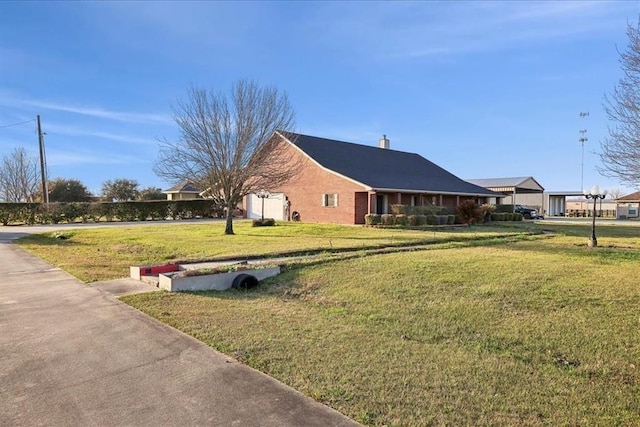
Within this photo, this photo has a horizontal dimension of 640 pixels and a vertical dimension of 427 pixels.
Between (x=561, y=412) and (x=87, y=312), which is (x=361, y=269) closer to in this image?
(x=87, y=312)

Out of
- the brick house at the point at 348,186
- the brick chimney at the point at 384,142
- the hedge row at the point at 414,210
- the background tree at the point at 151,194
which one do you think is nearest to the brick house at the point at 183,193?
the background tree at the point at 151,194

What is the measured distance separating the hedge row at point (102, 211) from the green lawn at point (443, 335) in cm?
2918

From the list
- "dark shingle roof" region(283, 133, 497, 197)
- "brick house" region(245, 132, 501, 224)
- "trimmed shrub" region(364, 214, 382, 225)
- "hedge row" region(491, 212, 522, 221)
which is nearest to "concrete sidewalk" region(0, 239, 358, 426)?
"trimmed shrub" region(364, 214, 382, 225)

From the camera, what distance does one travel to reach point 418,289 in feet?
26.1

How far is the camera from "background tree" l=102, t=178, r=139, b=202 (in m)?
51.4

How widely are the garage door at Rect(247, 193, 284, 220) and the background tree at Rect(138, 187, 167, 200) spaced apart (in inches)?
789

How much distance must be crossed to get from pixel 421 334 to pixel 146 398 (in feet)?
10.9

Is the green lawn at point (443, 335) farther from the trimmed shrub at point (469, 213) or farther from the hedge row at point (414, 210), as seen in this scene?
the trimmed shrub at point (469, 213)

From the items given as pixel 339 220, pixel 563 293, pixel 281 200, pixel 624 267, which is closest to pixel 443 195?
pixel 339 220

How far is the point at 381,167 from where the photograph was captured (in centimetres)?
3325

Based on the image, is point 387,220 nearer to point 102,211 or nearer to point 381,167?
point 381,167

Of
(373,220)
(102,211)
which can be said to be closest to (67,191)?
(102,211)

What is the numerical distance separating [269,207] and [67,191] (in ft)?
82.4

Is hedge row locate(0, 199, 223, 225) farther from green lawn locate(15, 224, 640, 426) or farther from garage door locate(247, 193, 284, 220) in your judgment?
green lawn locate(15, 224, 640, 426)
